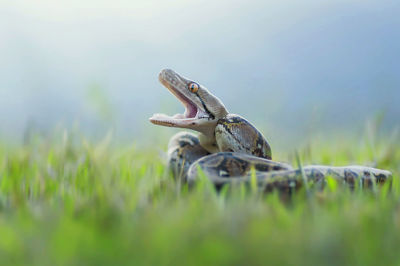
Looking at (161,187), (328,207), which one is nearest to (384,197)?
(328,207)

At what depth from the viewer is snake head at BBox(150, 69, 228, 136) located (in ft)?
14.8

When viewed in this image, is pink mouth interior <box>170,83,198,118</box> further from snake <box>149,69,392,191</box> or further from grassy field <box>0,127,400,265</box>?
grassy field <box>0,127,400,265</box>

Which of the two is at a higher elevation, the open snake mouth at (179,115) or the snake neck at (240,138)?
the open snake mouth at (179,115)

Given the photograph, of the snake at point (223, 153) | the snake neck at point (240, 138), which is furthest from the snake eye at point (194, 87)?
the snake neck at point (240, 138)

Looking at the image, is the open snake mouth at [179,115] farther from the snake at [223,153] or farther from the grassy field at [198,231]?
the grassy field at [198,231]

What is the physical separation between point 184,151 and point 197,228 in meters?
3.22

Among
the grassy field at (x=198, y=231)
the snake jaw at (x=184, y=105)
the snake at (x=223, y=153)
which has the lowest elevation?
the grassy field at (x=198, y=231)

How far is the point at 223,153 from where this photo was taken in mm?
3668

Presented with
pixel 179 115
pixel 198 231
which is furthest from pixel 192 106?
pixel 198 231

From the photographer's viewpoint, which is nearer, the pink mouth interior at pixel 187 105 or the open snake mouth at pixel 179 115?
the open snake mouth at pixel 179 115

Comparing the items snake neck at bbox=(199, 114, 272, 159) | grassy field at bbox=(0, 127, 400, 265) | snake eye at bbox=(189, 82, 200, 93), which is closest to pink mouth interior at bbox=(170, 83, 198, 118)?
snake eye at bbox=(189, 82, 200, 93)

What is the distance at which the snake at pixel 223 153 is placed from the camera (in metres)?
3.08

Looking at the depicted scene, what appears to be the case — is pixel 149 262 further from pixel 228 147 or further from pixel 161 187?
pixel 228 147

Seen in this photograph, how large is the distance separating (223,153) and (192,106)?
4.40ft
